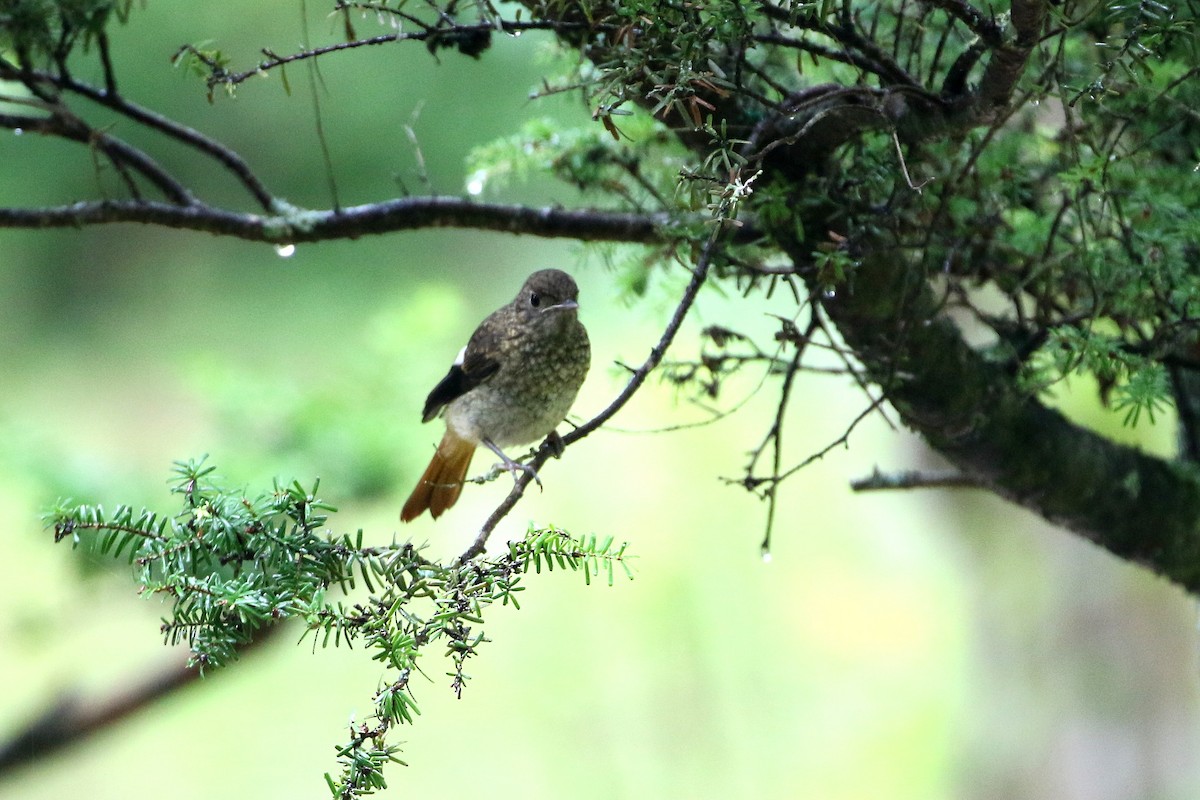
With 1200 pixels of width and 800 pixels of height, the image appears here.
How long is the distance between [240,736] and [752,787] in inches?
88.0

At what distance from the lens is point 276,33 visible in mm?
3846

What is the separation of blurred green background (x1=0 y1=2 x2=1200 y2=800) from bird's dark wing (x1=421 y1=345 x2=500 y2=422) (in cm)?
160

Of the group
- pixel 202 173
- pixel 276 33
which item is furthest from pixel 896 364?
pixel 202 173

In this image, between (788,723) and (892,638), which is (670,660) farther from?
(892,638)

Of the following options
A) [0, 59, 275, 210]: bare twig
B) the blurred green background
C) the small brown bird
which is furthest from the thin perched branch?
the blurred green background

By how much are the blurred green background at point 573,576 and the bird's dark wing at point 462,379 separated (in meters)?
1.60

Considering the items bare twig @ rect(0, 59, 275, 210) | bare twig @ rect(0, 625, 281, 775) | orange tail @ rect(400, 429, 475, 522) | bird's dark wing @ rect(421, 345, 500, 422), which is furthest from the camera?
bare twig @ rect(0, 625, 281, 775)

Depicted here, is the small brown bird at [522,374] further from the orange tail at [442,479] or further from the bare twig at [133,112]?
the bare twig at [133,112]

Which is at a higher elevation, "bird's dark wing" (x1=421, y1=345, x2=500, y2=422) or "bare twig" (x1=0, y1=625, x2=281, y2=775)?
"bird's dark wing" (x1=421, y1=345, x2=500, y2=422)

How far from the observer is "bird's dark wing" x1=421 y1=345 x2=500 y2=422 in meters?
1.99

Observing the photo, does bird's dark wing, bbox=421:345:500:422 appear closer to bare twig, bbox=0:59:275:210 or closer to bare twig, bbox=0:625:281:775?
bare twig, bbox=0:59:275:210

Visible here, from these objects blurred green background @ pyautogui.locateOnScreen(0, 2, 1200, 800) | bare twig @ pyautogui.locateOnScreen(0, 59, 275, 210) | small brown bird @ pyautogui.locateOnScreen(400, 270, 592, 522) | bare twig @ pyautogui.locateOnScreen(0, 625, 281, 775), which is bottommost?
bare twig @ pyautogui.locateOnScreen(0, 625, 281, 775)

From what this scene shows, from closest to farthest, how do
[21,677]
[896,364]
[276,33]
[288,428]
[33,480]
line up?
[896,364], [33,480], [288,428], [276,33], [21,677]

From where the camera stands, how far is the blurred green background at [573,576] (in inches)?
159
